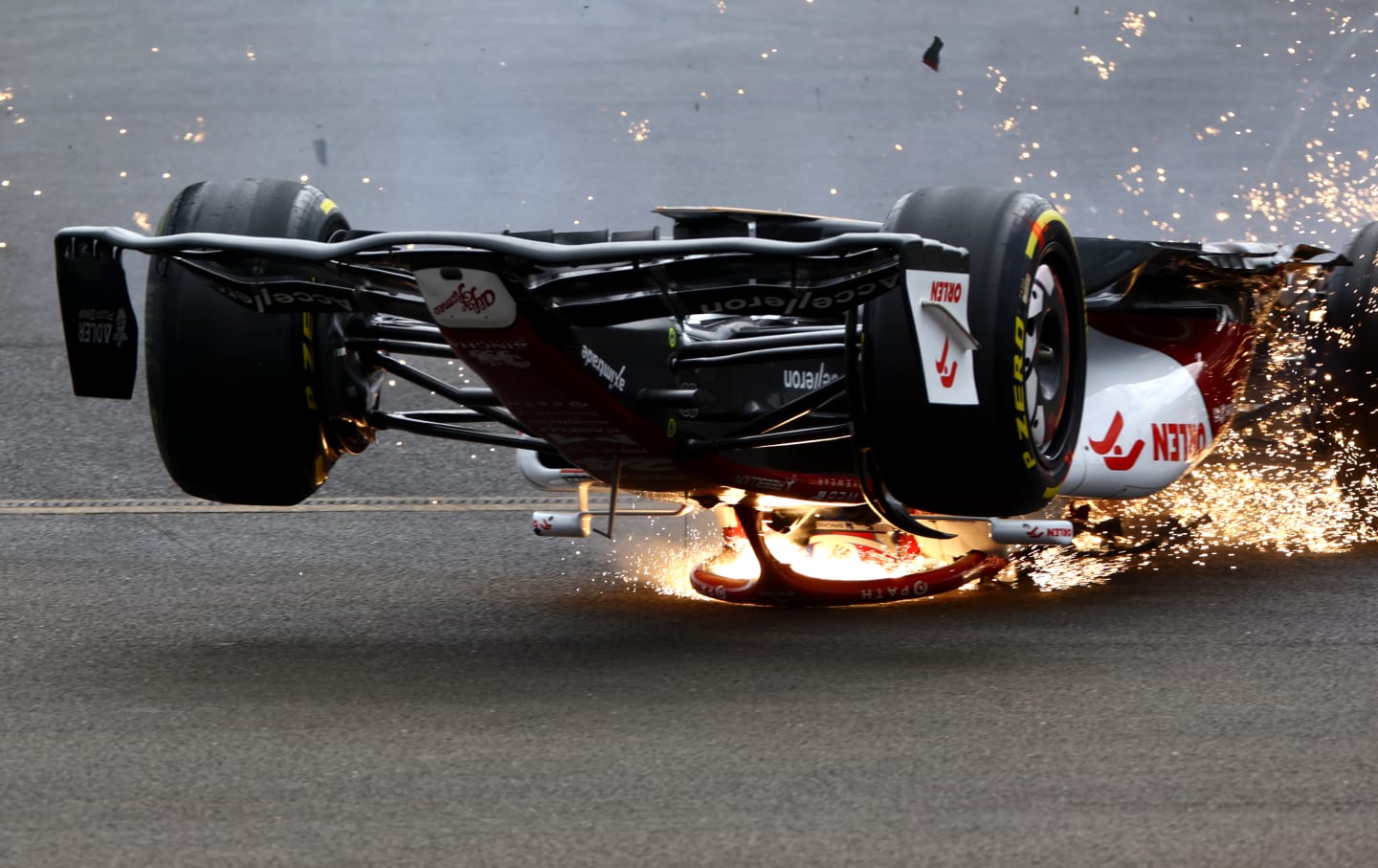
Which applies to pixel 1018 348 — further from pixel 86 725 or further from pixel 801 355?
pixel 86 725

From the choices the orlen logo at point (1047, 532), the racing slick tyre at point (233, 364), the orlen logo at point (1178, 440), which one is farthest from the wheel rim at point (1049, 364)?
the racing slick tyre at point (233, 364)

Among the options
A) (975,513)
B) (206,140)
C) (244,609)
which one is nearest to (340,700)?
(244,609)

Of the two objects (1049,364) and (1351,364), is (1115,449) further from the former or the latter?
(1351,364)

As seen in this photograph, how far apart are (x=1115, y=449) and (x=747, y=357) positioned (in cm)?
146

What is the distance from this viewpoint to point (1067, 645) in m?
4.03

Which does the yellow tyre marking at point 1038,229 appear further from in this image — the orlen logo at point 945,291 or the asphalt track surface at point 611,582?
the asphalt track surface at point 611,582

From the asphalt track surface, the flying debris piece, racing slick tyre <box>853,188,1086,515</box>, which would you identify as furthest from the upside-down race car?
the flying debris piece

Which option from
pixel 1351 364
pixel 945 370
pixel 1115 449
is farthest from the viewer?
pixel 1351 364

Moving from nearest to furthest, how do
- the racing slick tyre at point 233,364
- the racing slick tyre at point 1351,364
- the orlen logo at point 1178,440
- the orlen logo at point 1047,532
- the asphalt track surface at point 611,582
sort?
the asphalt track surface at point 611,582, the racing slick tyre at point 233,364, the orlen logo at point 1047,532, the orlen logo at point 1178,440, the racing slick tyre at point 1351,364

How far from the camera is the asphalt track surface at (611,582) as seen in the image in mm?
2744

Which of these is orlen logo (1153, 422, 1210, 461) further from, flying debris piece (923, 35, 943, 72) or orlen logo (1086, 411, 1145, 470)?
flying debris piece (923, 35, 943, 72)

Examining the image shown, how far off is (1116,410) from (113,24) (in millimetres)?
8200

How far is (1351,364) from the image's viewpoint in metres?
5.58

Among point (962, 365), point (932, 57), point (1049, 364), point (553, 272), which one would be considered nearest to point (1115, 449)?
point (1049, 364)
